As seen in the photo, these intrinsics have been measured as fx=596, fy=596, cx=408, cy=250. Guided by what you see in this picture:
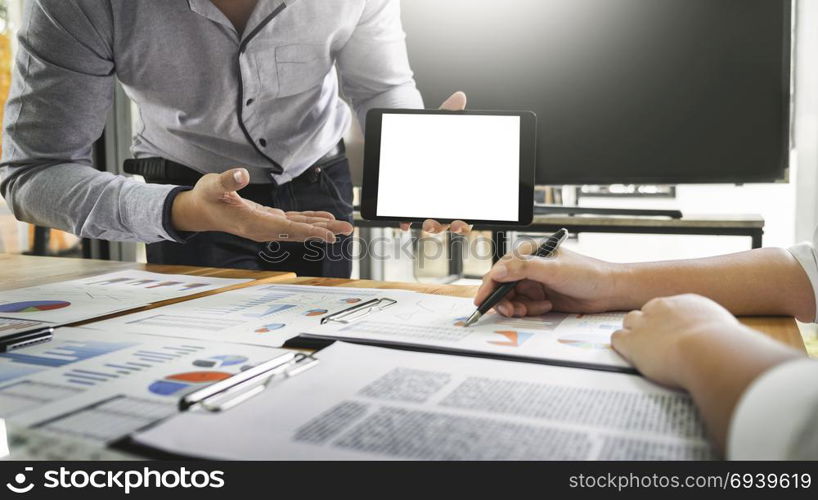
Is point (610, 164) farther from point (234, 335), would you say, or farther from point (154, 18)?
point (234, 335)

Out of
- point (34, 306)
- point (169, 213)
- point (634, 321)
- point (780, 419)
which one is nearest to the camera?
point (780, 419)

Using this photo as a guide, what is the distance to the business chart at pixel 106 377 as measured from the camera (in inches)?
15.0

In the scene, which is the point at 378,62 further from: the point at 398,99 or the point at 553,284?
the point at 553,284

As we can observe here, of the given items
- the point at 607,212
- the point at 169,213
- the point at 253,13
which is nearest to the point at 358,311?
the point at 169,213

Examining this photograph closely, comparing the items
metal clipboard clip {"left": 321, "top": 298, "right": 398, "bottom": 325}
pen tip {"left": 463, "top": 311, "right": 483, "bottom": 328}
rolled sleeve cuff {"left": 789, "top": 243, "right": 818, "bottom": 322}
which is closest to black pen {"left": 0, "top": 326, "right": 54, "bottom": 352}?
metal clipboard clip {"left": 321, "top": 298, "right": 398, "bottom": 325}

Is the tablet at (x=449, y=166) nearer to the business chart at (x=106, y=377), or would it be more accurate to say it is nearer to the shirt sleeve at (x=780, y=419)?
the business chart at (x=106, y=377)

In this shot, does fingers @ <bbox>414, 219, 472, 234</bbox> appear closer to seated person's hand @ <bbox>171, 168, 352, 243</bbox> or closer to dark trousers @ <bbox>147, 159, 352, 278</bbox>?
seated person's hand @ <bbox>171, 168, 352, 243</bbox>

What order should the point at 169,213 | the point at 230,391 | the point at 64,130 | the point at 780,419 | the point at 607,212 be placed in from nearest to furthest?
the point at 780,419, the point at 230,391, the point at 169,213, the point at 64,130, the point at 607,212


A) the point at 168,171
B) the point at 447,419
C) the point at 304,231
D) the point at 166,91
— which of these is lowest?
the point at 447,419

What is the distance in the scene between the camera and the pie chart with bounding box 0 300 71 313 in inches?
27.8

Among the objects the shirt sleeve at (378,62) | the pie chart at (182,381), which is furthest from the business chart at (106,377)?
the shirt sleeve at (378,62)

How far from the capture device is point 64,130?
3.14 ft

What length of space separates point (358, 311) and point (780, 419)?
0.44m

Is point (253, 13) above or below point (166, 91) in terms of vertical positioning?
above
